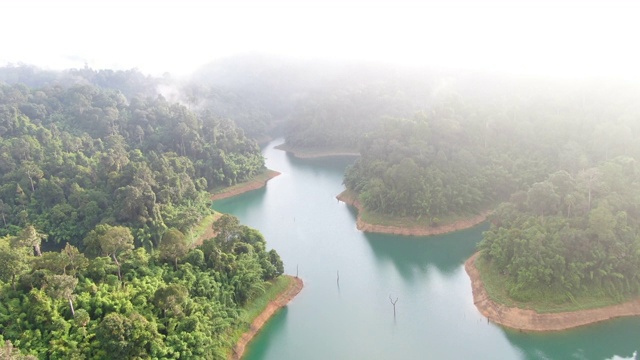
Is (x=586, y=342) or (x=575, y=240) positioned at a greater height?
(x=575, y=240)

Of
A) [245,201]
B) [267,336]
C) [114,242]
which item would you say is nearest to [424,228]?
[267,336]

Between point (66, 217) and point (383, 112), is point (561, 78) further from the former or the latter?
point (66, 217)

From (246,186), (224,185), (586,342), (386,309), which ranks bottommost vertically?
(246,186)

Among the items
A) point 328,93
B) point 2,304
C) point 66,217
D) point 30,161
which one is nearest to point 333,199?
point 66,217

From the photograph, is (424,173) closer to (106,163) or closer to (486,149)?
(486,149)

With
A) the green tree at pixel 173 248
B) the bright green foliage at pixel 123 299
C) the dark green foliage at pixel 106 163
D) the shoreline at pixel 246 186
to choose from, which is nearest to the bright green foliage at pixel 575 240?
the bright green foliage at pixel 123 299

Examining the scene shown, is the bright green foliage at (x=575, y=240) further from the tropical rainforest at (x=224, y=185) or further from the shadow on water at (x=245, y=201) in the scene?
the shadow on water at (x=245, y=201)
